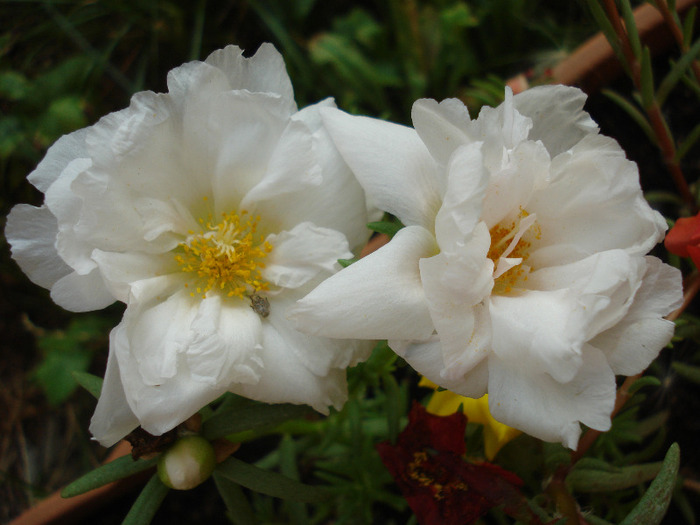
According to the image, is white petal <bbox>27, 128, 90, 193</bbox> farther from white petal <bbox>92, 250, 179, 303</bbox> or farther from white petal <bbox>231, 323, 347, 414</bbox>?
white petal <bbox>231, 323, 347, 414</bbox>

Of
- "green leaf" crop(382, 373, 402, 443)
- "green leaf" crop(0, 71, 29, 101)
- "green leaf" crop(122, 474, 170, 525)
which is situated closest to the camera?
"green leaf" crop(122, 474, 170, 525)

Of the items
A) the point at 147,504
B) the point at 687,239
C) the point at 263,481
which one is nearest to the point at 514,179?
the point at 687,239

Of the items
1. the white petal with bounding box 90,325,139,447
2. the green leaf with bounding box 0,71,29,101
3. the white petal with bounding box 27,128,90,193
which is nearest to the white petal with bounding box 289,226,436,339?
the white petal with bounding box 90,325,139,447

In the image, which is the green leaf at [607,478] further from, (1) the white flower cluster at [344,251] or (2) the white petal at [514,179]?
(2) the white petal at [514,179]

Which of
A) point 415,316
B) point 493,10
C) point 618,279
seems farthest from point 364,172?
point 493,10

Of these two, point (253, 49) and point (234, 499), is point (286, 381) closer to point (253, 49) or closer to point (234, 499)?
point (234, 499)

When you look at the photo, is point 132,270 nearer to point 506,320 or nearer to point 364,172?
point 364,172

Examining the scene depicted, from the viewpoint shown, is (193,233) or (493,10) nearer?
(193,233)
